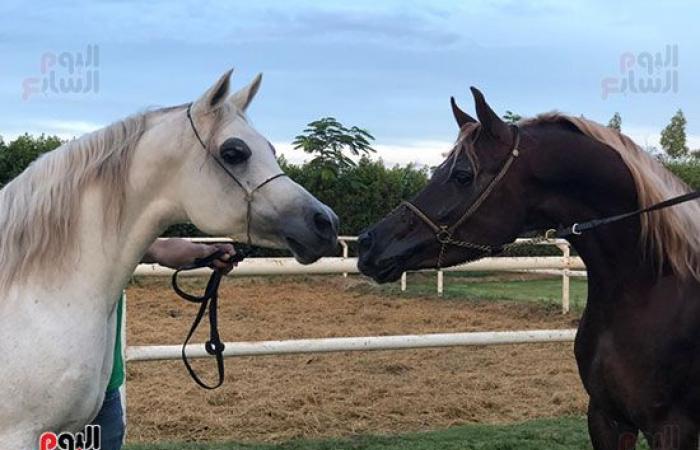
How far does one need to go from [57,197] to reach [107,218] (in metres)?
0.15

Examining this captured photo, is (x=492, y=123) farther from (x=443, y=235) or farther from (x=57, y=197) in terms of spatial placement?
(x=57, y=197)

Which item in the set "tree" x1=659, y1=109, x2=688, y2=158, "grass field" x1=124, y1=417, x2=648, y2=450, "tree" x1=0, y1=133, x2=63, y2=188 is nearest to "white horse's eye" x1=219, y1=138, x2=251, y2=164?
"grass field" x1=124, y1=417, x2=648, y2=450

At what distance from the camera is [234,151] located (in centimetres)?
230

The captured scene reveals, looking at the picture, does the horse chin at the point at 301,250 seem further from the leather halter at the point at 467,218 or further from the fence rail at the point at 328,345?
the fence rail at the point at 328,345

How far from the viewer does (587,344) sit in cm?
302

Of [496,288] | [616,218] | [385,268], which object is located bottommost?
[496,288]

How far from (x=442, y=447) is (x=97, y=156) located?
3167mm

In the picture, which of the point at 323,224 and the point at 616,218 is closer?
the point at 323,224

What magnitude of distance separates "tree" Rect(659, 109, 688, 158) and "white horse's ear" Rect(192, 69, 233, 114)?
35.7m

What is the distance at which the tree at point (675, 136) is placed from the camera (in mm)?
35000

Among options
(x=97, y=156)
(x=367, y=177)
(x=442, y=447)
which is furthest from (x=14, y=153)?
(x=97, y=156)

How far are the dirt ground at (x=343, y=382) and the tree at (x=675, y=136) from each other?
27.6 meters

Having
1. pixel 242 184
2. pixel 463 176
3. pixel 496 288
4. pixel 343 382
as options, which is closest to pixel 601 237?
pixel 463 176

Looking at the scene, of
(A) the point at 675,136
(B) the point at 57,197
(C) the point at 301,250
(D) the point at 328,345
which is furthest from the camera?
(A) the point at 675,136
